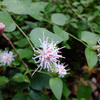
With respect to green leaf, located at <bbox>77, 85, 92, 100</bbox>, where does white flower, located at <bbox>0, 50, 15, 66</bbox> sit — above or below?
above

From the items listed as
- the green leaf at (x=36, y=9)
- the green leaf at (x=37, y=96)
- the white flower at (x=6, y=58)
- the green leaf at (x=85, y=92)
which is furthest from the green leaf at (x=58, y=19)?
the green leaf at (x=85, y=92)

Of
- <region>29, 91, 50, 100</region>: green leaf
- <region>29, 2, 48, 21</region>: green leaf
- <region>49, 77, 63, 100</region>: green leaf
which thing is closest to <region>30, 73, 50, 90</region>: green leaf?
<region>29, 91, 50, 100</region>: green leaf

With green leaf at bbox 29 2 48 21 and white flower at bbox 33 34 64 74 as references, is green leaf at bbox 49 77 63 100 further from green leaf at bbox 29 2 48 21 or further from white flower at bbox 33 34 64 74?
green leaf at bbox 29 2 48 21

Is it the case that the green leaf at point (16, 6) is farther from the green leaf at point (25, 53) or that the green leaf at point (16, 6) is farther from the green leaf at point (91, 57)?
the green leaf at point (91, 57)

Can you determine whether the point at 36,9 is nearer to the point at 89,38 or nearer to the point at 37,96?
the point at 89,38

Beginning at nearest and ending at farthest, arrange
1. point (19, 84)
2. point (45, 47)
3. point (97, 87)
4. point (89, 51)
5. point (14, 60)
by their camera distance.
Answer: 1. point (45, 47)
2. point (89, 51)
3. point (14, 60)
4. point (19, 84)
5. point (97, 87)

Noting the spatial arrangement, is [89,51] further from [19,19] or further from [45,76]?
[19,19]

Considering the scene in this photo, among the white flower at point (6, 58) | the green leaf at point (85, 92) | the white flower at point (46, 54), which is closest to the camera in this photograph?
the white flower at point (46, 54)

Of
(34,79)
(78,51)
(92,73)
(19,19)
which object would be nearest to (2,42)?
(19,19)
